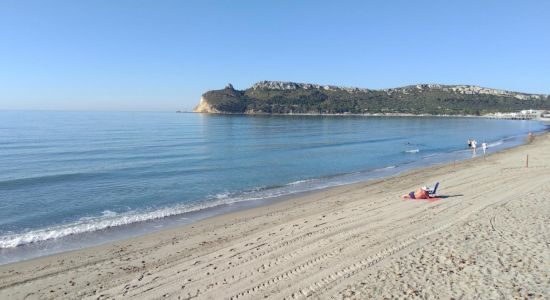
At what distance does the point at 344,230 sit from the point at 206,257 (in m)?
4.51

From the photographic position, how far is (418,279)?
8.33 meters

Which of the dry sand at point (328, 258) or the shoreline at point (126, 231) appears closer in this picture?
the dry sand at point (328, 258)

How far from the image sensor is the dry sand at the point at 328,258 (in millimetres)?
8102

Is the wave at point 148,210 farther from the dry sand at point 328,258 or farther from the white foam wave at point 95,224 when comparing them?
the dry sand at point 328,258

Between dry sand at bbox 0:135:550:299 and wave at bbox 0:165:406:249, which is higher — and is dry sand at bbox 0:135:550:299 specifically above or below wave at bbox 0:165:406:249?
above

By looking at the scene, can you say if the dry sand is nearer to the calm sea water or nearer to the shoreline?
the shoreline

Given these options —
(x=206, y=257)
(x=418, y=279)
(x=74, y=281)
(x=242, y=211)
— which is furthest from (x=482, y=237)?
(x=74, y=281)

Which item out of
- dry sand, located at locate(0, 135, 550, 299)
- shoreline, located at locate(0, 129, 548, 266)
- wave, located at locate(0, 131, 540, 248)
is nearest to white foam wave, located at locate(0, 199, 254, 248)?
wave, located at locate(0, 131, 540, 248)

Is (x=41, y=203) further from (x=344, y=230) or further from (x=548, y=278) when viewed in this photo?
(x=548, y=278)

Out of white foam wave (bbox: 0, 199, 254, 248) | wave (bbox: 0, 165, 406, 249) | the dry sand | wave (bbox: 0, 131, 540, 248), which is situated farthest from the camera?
wave (bbox: 0, 131, 540, 248)

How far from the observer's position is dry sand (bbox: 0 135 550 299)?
26.6ft

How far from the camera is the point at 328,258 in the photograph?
9719mm

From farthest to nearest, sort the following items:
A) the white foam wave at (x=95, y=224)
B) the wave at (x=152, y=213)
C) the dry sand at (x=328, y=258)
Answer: the wave at (x=152, y=213)
the white foam wave at (x=95, y=224)
the dry sand at (x=328, y=258)

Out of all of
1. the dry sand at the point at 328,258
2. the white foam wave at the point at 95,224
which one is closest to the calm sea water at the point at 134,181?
the white foam wave at the point at 95,224
